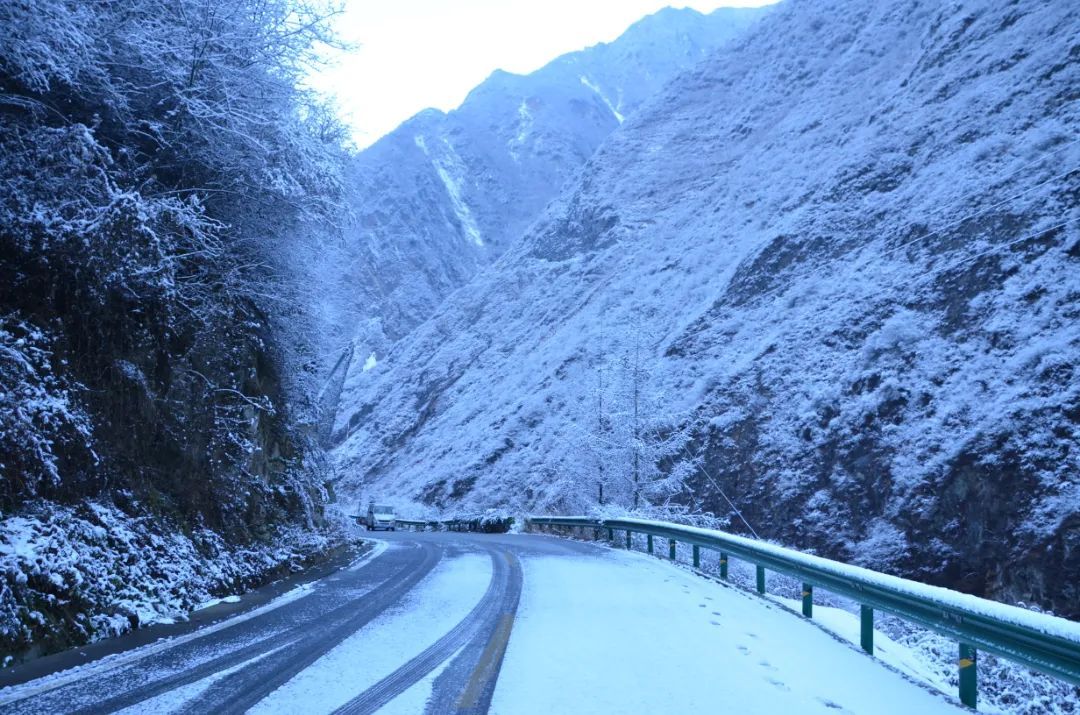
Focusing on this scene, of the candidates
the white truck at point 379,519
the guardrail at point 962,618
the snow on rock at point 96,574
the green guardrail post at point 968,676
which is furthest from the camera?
the white truck at point 379,519

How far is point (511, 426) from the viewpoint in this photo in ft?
133

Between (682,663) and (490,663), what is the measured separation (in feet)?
5.28

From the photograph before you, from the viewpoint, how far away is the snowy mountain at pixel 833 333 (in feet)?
55.8

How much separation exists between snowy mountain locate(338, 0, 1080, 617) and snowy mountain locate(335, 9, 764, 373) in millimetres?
30053

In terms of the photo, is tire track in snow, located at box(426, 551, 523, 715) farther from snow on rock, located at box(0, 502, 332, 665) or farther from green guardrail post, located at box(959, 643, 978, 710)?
green guardrail post, located at box(959, 643, 978, 710)

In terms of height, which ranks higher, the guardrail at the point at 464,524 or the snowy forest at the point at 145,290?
the snowy forest at the point at 145,290

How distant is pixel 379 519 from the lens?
37.3 metres

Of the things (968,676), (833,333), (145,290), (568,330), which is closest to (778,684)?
(968,676)

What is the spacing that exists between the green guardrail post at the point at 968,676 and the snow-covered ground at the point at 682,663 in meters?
0.15

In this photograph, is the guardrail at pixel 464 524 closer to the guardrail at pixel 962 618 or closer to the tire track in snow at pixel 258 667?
the guardrail at pixel 962 618

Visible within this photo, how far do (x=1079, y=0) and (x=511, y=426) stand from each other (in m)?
32.8

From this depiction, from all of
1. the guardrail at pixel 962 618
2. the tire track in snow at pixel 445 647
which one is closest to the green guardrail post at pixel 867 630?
the guardrail at pixel 962 618

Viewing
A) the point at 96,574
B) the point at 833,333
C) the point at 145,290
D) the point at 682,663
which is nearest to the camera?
the point at 682,663

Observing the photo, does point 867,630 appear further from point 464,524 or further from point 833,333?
point 464,524
